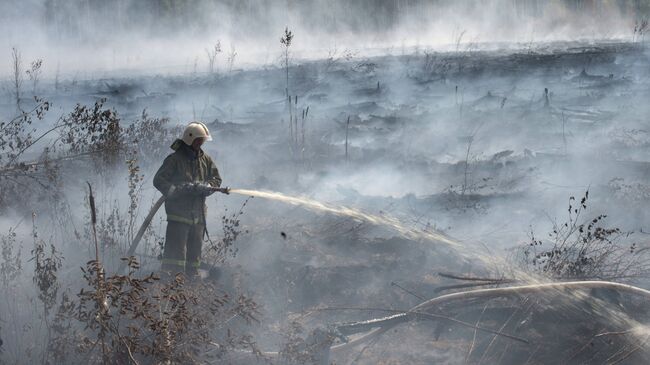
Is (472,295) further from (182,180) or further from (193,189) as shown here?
(182,180)

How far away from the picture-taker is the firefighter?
16.8 ft

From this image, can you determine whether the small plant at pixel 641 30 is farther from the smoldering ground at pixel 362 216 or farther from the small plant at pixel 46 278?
the small plant at pixel 46 278

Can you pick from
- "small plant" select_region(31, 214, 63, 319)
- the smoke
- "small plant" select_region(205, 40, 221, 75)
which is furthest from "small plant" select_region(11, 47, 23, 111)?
"small plant" select_region(205, 40, 221, 75)

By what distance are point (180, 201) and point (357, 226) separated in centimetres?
224

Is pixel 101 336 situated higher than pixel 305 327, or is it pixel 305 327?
pixel 101 336

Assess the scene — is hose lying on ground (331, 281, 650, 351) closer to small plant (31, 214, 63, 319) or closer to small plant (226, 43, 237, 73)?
small plant (31, 214, 63, 319)

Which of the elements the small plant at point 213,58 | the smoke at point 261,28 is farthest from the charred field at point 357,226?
the smoke at point 261,28

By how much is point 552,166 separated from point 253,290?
5487 mm

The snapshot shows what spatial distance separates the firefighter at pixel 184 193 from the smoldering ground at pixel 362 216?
29 centimetres

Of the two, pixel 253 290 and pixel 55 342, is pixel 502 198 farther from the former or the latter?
pixel 55 342

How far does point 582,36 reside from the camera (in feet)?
84.0

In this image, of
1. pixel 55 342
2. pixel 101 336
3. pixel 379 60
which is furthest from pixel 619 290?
pixel 379 60

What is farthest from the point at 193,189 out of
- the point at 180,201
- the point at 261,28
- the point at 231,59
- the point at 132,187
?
the point at 261,28

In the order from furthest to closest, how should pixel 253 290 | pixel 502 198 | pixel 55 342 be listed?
Answer: pixel 502 198, pixel 253 290, pixel 55 342
